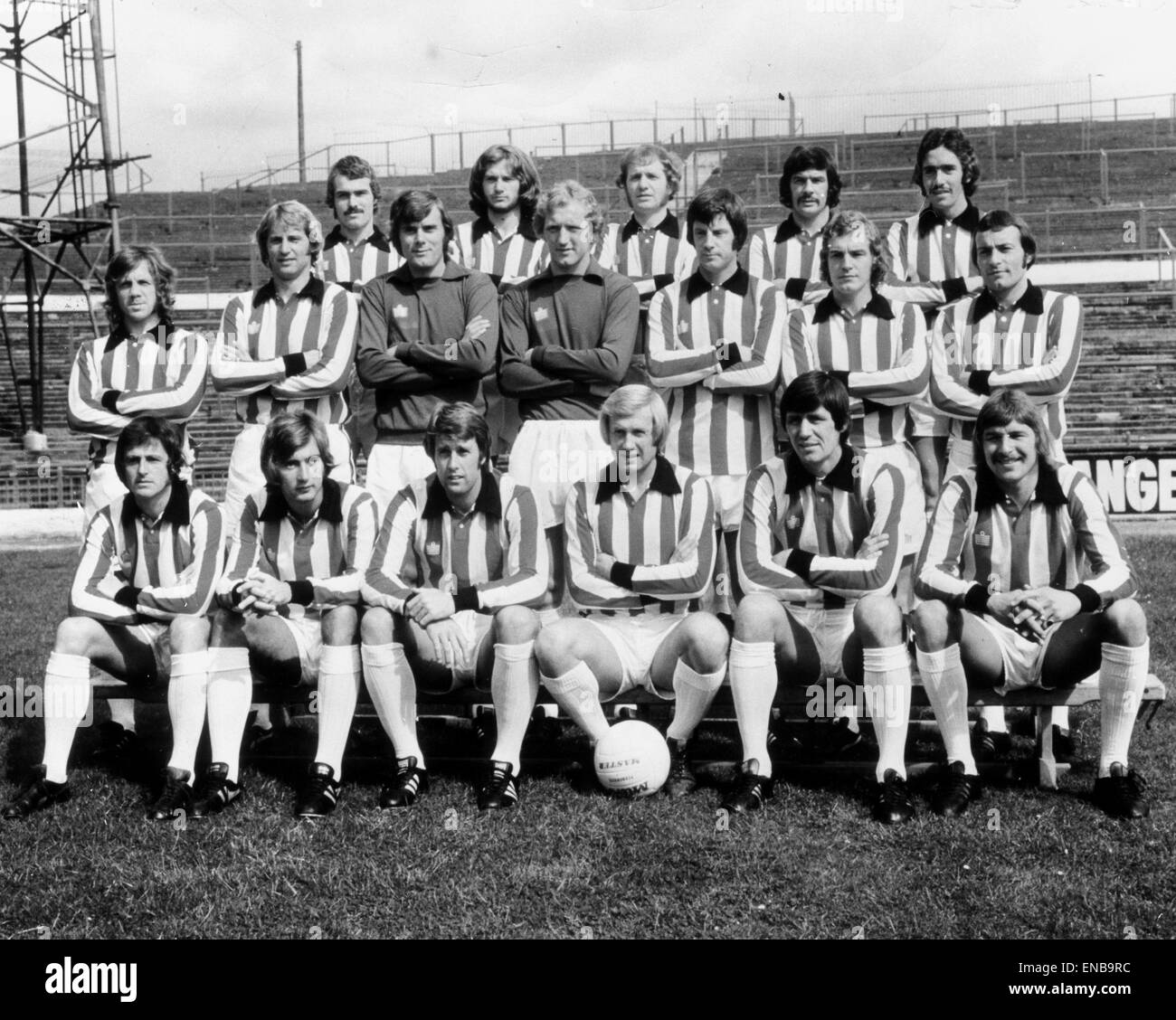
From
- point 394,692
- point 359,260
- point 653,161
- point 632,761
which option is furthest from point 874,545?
point 359,260

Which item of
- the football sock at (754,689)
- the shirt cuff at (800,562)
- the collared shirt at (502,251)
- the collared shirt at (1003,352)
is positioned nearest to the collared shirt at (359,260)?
the collared shirt at (502,251)

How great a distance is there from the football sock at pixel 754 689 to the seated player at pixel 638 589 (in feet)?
0.26

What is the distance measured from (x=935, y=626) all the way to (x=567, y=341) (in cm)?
175

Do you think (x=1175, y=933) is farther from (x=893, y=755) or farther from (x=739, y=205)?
(x=739, y=205)

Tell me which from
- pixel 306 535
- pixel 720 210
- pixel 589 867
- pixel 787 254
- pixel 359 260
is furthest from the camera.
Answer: pixel 359 260

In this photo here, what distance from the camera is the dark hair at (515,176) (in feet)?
18.1

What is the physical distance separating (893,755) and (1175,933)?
3.50ft

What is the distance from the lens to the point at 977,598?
3924mm

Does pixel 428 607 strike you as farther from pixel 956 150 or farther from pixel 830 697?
pixel 956 150

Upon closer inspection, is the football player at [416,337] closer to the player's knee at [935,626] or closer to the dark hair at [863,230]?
the dark hair at [863,230]

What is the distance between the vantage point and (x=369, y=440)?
17.9ft
